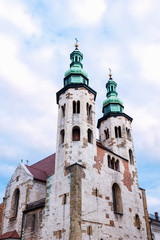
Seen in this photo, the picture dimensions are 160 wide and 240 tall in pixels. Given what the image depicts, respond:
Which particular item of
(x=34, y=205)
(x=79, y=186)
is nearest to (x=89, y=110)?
(x=79, y=186)

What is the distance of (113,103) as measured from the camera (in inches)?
1255

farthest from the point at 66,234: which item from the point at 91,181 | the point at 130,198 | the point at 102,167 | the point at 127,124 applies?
the point at 127,124

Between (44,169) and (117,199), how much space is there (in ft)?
33.2

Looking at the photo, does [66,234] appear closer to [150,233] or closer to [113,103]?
[150,233]

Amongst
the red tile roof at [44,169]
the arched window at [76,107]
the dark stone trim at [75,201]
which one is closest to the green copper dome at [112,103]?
the arched window at [76,107]

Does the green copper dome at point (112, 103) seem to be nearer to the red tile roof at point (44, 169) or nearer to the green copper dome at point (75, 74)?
the green copper dome at point (75, 74)

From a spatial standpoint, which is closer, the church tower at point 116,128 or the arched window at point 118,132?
the church tower at point 116,128

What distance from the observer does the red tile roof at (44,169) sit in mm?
25913

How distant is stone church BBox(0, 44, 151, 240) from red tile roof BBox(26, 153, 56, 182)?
147mm

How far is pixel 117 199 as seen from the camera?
73.8 ft

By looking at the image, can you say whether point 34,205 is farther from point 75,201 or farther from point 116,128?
point 116,128

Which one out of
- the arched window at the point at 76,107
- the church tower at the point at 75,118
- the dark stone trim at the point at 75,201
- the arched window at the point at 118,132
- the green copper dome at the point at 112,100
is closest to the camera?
the dark stone trim at the point at 75,201

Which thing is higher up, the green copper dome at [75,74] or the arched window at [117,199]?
the green copper dome at [75,74]

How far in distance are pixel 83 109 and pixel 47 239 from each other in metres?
12.1
